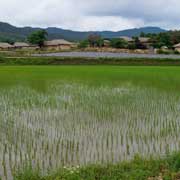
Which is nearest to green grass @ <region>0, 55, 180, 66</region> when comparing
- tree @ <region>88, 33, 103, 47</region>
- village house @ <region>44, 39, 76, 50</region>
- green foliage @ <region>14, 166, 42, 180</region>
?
tree @ <region>88, 33, 103, 47</region>

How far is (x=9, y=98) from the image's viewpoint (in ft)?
53.8

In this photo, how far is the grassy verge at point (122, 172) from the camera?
586cm

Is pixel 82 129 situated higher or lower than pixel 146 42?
lower

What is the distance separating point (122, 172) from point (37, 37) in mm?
80231

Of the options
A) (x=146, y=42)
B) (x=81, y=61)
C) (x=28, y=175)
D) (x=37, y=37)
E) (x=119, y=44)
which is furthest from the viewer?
(x=37, y=37)

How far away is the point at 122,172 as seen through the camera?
6.14 m

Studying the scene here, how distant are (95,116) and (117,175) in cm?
621

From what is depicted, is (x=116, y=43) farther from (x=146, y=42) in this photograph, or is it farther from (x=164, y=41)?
(x=164, y=41)

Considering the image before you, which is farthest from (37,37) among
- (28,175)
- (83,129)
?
(28,175)

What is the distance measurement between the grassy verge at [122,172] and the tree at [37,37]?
3102 inches

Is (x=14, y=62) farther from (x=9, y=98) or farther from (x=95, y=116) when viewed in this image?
(x=95, y=116)

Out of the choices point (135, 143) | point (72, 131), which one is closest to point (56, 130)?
point (72, 131)

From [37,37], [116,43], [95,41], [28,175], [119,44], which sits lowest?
[28,175]

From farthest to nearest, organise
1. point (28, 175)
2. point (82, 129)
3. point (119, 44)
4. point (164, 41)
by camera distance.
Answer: point (119, 44) < point (164, 41) < point (82, 129) < point (28, 175)
